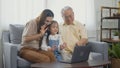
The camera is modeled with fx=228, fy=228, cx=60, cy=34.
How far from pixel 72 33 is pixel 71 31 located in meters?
0.03

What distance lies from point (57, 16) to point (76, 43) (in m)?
1.10

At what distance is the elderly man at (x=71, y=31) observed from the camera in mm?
3189

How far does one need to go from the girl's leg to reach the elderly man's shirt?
511 millimetres

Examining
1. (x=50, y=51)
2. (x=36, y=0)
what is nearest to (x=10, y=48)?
(x=50, y=51)

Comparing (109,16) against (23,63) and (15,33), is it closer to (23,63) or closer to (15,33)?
(15,33)

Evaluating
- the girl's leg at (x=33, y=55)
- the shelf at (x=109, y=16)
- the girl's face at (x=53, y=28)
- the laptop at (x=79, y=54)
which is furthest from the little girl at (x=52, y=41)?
the shelf at (x=109, y=16)

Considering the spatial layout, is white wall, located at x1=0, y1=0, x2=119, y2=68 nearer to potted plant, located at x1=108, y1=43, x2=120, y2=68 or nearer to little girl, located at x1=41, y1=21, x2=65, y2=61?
potted plant, located at x1=108, y1=43, x2=120, y2=68

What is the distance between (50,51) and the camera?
2877 mm

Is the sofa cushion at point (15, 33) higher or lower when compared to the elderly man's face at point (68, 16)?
lower

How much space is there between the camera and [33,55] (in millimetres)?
2826

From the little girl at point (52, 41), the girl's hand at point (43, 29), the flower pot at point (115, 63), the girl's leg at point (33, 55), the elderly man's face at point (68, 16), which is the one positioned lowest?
the flower pot at point (115, 63)

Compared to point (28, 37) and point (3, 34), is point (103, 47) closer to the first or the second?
point (28, 37)

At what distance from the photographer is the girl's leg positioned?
9.12 ft

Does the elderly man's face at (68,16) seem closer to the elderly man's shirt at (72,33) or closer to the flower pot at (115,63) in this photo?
the elderly man's shirt at (72,33)
